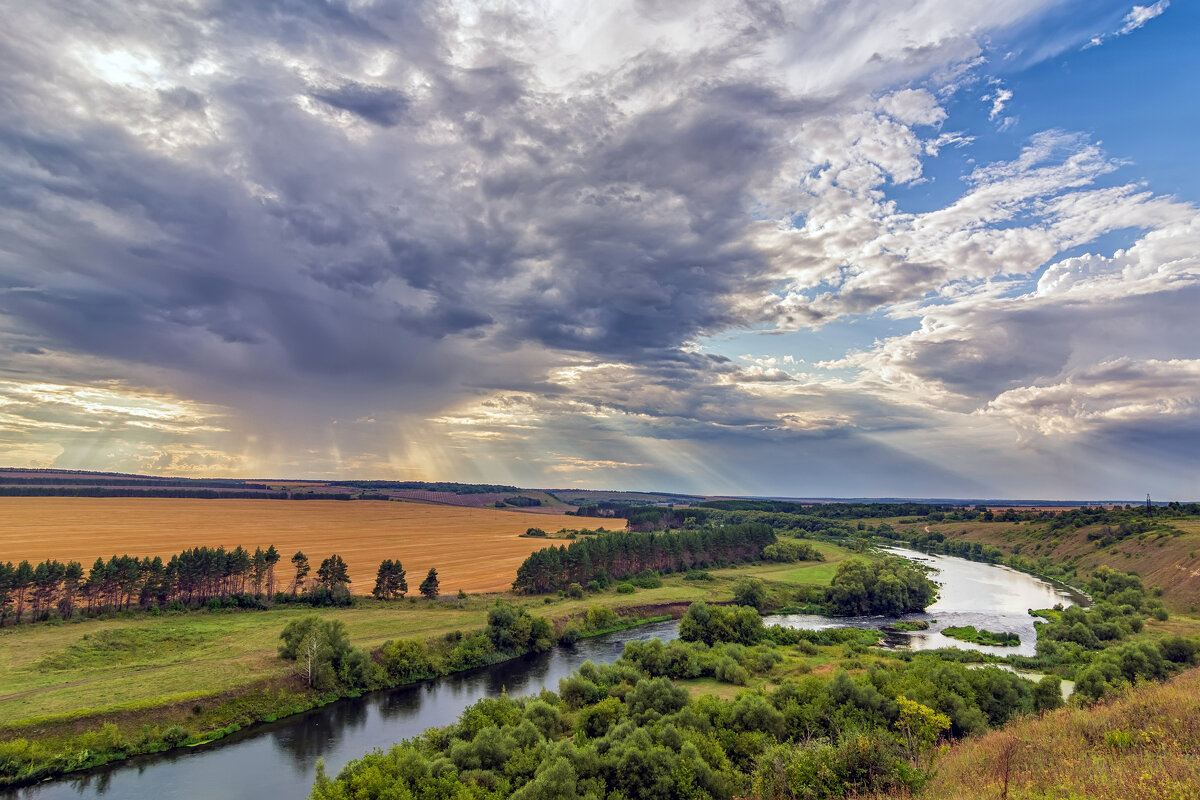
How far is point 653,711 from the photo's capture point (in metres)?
38.9

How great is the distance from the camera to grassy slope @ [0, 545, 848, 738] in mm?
48219

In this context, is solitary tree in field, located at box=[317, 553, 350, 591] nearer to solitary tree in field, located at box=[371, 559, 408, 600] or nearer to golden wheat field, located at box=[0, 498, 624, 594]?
solitary tree in field, located at box=[371, 559, 408, 600]

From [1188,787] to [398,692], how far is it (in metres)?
63.5

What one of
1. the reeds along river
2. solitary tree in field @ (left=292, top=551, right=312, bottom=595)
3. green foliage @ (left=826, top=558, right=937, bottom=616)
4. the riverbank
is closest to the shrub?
the riverbank

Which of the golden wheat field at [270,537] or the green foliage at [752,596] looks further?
the golden wheat field at [270,537]

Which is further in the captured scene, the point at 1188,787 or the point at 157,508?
the point at 157,508

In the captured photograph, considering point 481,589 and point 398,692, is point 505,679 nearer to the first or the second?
point 398,692

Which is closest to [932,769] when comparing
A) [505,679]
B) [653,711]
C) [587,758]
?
[587,758]

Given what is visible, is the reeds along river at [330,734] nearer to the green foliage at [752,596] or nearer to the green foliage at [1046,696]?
the green foliage at [752,596]

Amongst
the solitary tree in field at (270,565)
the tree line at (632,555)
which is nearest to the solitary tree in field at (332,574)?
the solitary tree in field at (270,565)

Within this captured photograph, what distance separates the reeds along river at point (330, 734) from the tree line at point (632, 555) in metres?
23.0

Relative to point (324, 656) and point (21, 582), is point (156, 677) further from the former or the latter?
point (21, 582)

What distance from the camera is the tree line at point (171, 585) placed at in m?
69.0

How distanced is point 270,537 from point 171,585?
224 feet
